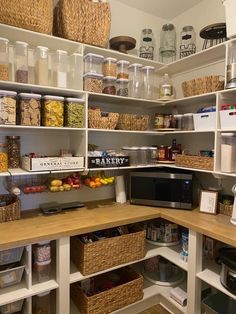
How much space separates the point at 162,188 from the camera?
75.5 inches

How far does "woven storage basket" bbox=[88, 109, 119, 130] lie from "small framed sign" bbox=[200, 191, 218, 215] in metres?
0.89

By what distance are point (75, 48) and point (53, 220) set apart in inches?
49.3

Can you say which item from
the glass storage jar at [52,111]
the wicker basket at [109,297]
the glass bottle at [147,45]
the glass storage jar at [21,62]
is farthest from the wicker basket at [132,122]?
the wicker basket at [109,297]

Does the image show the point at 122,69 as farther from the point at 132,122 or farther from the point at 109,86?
the point at 132,122

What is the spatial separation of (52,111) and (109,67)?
23.2 inches

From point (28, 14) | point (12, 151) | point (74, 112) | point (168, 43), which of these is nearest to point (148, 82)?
point (168, 43)

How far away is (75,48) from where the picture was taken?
173cm

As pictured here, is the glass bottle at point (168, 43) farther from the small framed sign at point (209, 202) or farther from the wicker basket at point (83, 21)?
the small framed sign at point (209, 202)

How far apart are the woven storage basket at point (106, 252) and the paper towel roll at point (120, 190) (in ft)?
1.35

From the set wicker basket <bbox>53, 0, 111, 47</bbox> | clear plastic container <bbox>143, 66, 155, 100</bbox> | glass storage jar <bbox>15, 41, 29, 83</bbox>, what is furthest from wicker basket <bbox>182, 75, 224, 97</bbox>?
glass storage jar <bbox>15, 41, 29, 83</bbox>

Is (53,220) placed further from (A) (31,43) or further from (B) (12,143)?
(A) (31,43)

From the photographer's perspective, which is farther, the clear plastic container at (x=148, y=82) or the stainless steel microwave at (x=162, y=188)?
the clear plastic container at (x=148, y=82)

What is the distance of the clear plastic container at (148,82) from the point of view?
80.0 inches

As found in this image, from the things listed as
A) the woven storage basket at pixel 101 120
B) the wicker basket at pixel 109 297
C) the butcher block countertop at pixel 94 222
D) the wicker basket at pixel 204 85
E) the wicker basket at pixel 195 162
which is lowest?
the wicker basket at pixel 109 297
